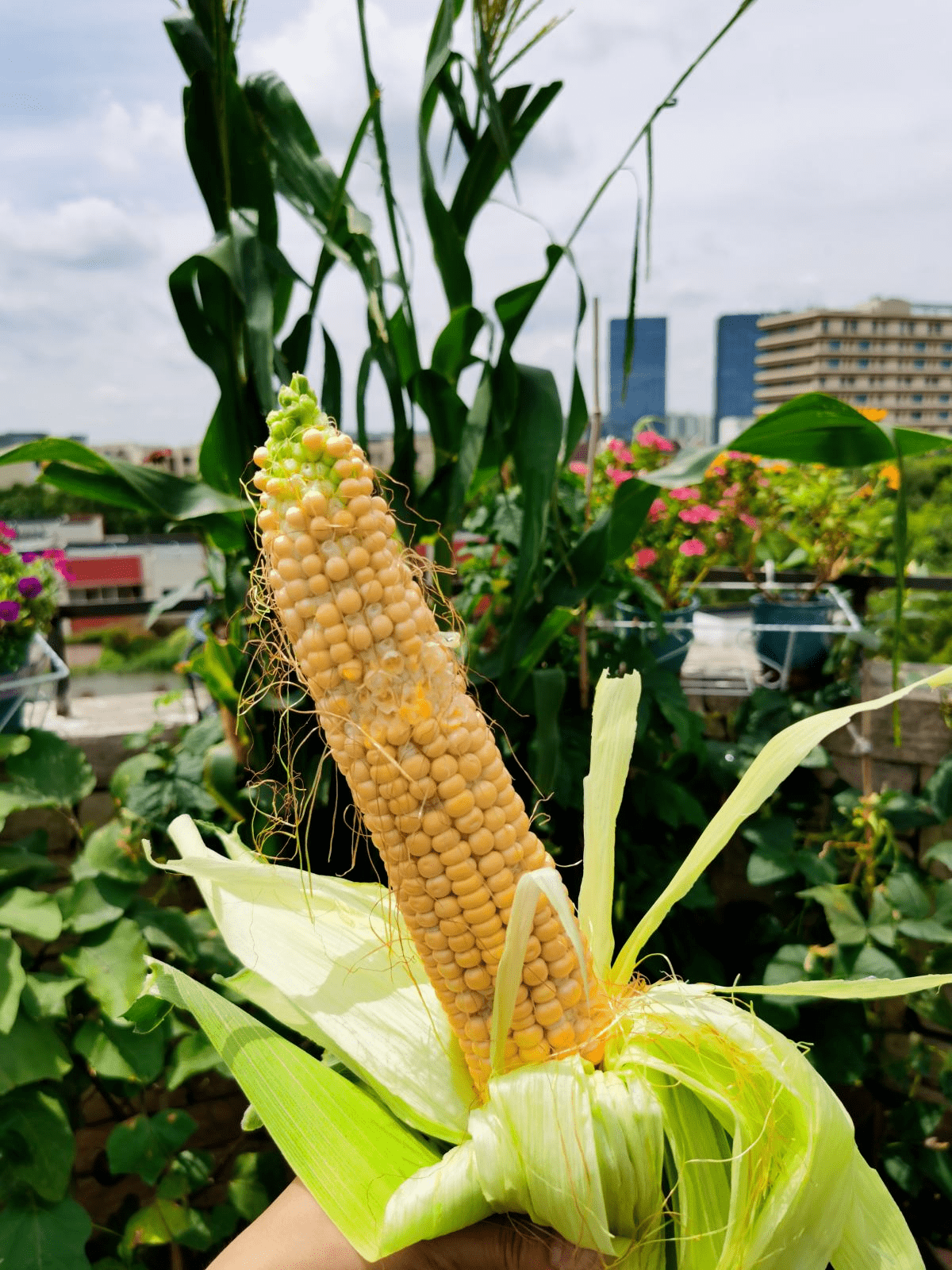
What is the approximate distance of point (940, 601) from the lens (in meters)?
2.32

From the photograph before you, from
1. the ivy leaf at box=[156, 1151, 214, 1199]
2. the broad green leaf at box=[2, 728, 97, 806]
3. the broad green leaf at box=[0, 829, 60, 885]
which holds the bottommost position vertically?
the ivy leaf at box=[156, 1151, 214, 1199]

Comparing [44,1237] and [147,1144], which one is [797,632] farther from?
[44,1237]

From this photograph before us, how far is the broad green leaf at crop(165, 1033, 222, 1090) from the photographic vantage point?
1.33 m

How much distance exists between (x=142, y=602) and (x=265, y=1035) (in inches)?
72.1

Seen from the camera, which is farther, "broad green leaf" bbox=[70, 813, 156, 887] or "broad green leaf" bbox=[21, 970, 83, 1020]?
"broad green leaf" bbox=[70, 813, 156, 887]

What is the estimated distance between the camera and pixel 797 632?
6.40ft

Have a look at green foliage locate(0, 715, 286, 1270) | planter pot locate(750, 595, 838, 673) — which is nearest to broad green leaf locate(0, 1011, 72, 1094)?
green foliage locate(0, 715, 286, 1270)

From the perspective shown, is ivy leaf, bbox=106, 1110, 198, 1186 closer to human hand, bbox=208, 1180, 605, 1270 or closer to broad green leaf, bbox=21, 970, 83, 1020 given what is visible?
broad green leaf, bbox=21, 970, 83, 1020

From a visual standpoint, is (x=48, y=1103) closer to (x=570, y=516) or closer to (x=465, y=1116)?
(x=465, y=1116)

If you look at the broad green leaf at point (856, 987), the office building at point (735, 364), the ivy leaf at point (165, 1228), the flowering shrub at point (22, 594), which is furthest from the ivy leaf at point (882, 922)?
the office building at point (735, 364)

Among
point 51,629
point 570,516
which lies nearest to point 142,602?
point 51,629

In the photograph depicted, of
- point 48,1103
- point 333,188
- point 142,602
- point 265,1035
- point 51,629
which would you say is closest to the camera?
point 265,1035

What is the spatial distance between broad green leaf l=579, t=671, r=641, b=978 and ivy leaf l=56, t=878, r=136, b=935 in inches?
37.1

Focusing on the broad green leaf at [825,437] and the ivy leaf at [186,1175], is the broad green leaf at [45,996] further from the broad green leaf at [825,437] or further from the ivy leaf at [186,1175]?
the broad green leaf at [825,437]
